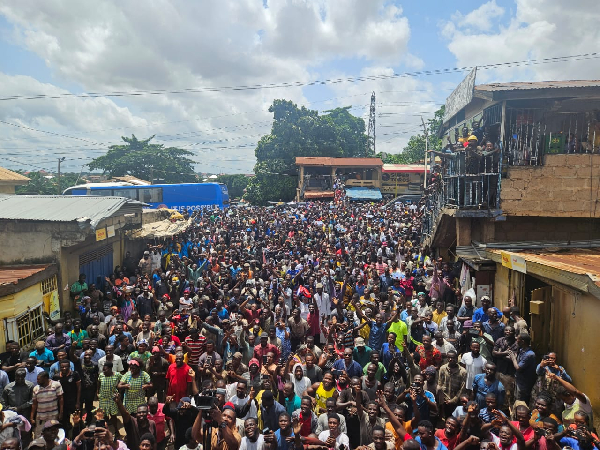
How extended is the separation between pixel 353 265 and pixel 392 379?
687 centimetres

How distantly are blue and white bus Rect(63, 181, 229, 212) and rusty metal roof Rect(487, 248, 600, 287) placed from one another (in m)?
24.6

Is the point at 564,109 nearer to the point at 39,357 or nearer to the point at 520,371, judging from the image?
the point at 520,371

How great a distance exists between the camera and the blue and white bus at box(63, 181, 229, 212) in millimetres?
30531

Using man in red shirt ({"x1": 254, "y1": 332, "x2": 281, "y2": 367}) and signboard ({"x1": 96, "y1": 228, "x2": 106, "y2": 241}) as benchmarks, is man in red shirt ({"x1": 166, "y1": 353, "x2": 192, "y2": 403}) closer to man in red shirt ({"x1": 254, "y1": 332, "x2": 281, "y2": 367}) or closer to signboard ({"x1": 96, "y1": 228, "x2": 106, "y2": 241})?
man in red shirt ({"x1": 254, "y1": 332, "x2": 281, "y2": 367})

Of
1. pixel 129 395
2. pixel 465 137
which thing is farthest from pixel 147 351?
pixel 465 137

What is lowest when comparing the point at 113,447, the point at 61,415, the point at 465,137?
the point at 61,415

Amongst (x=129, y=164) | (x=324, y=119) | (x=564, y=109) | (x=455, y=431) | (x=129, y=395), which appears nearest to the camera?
(x=455, y=431)

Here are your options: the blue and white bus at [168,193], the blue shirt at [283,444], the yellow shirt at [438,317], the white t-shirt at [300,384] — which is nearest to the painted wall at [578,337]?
the yellow shirt at [438,317]

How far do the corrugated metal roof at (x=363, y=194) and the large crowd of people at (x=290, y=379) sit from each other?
26.1 meters

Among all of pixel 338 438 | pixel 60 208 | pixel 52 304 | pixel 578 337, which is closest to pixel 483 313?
pixel 578 337

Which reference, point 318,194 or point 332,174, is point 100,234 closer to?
point 318,194

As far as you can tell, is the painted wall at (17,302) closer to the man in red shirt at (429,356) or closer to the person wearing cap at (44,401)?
the person wearing cap at (44,401)

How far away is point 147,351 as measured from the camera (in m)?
6.90

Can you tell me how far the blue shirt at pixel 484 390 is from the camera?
5441 mm
